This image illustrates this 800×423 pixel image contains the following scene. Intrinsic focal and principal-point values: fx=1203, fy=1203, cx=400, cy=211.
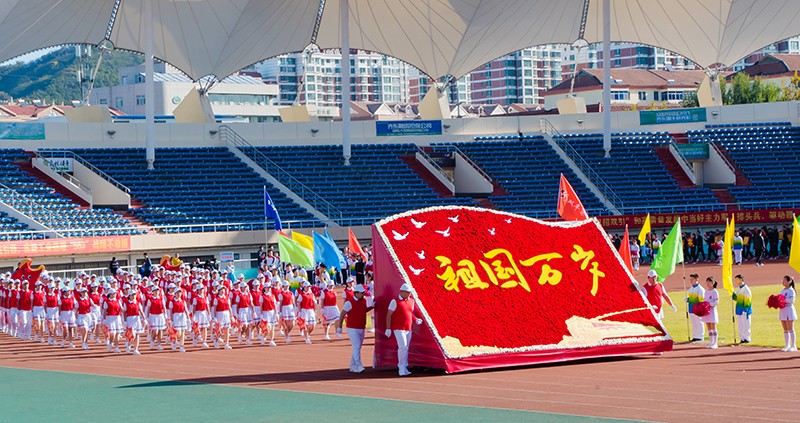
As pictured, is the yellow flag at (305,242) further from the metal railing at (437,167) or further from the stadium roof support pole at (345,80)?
the metal railing at (437,167)

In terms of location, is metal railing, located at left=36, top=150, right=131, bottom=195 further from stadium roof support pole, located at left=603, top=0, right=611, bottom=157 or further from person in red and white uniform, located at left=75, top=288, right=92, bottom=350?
stadium roof support pole, located at left=603, top=0, right=611, bottom=157

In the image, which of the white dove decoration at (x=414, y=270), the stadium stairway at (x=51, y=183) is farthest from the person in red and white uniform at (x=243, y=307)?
the stadium stairway at (x=51, y=183)

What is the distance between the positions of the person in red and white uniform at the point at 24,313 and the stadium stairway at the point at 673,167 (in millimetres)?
34393

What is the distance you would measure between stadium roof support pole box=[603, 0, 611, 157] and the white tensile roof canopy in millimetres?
2862

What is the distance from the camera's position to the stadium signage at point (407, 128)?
185 feet

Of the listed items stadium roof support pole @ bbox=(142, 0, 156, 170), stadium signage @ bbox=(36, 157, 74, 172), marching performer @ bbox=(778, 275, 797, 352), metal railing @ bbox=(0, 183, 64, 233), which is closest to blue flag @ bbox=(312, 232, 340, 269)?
marching performer @ bbox=(778, 275, 797, 352)

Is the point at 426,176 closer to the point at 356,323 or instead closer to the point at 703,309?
the point at 703,309

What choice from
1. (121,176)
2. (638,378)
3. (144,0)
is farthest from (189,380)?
(144,0)

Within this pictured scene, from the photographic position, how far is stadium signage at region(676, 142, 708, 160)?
56844 millimetres

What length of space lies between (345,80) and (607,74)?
41.1 ft

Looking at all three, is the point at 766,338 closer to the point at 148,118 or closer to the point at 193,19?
the point at 148,118

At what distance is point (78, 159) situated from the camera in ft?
157

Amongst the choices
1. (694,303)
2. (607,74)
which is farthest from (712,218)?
(694,303)

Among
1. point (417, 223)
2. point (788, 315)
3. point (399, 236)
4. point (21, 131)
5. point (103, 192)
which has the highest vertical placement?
point (21, 131)
